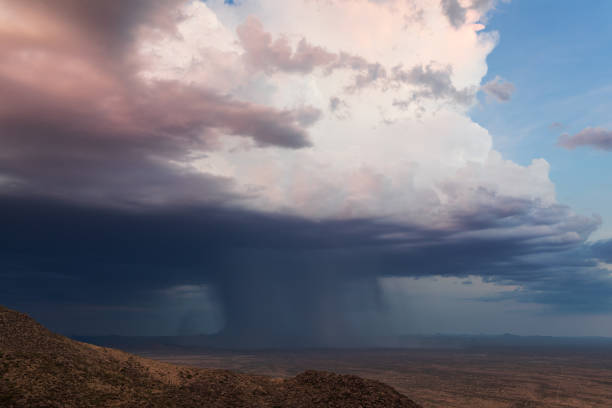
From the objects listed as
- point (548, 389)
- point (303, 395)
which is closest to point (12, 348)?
point (303, 395)

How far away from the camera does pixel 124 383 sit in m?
39.4

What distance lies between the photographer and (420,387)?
115m

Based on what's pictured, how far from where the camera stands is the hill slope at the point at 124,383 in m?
34.3

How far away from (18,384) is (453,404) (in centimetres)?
7643

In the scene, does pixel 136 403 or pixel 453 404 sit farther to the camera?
pixel 453 404

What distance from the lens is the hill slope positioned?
34.3 metres

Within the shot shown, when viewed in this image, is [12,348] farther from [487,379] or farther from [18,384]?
[487,379]

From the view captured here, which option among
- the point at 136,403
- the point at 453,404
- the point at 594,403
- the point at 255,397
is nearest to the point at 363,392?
the point at 255,397

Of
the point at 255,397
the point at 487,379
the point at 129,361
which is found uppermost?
the point at 129,361

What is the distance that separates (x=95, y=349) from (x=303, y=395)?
828 inches

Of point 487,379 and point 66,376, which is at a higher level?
point 66,376

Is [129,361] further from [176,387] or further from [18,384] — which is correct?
[18,384]

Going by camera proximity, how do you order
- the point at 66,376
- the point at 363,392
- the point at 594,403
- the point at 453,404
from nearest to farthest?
the point at 66,376
the point at 363,392
the point at 453,404
the point at 594,403

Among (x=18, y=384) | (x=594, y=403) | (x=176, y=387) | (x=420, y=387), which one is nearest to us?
(x=18, y=384)
